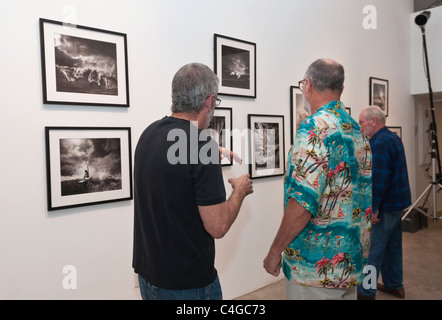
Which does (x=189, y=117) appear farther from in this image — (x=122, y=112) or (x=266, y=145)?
(x=266, y=145)

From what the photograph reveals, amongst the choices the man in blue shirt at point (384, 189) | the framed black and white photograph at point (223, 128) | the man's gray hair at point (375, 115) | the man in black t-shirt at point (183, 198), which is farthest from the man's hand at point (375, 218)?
the man in black t-shirt at point (183, 198)

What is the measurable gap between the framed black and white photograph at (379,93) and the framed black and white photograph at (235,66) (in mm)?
2328

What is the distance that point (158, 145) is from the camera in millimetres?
1430

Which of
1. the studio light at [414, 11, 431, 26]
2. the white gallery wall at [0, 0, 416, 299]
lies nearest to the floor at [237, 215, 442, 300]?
the white gallery wall at [0, 0, 416, 299]

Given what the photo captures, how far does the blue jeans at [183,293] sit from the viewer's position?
1473 millimetres

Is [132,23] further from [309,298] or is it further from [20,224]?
[309,298]

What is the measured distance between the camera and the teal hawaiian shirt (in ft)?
5.32

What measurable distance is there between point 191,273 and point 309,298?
635 millimetres

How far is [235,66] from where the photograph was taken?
3.24 metres

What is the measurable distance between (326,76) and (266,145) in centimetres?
178

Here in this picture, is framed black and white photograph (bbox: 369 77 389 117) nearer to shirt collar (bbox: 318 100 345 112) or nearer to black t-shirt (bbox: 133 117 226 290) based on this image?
shirt collar (bbox: 318 100 345 112)

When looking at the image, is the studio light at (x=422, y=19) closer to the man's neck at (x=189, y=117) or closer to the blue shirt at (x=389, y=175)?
the blue shirt at (x=389, y=175)

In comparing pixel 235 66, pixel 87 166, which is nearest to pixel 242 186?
pixel 87 166
